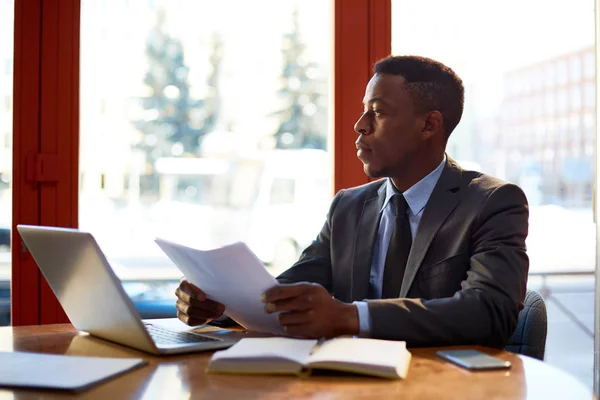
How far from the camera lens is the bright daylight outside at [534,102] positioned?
3.10 meters

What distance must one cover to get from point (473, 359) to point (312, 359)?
32 cm

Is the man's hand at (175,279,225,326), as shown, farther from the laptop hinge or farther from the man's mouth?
the laptop hinge

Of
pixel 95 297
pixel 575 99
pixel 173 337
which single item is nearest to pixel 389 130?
pixel 173 337

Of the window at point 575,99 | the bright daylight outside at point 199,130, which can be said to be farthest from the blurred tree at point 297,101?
the window at point 575,99

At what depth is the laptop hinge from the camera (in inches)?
109

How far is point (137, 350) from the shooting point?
1.49m

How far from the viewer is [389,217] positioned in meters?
2.12

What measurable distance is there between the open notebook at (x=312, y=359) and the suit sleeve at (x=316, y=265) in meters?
0.77

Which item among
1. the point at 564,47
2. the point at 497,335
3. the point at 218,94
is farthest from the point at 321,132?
the point at 497,335

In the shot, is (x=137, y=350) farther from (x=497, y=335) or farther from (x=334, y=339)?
(x=497, y=335)

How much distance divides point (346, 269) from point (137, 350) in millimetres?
784

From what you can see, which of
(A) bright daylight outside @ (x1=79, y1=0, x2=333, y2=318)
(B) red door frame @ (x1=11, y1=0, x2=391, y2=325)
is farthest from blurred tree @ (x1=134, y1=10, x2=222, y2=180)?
Result: (B) red door frame @ (x1=11, y1=0, x2=391, y2=325)

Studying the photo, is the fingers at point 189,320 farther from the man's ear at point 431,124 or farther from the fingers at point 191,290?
the man's ear at point 431,124

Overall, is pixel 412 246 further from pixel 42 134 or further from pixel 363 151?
pixel 42 134
